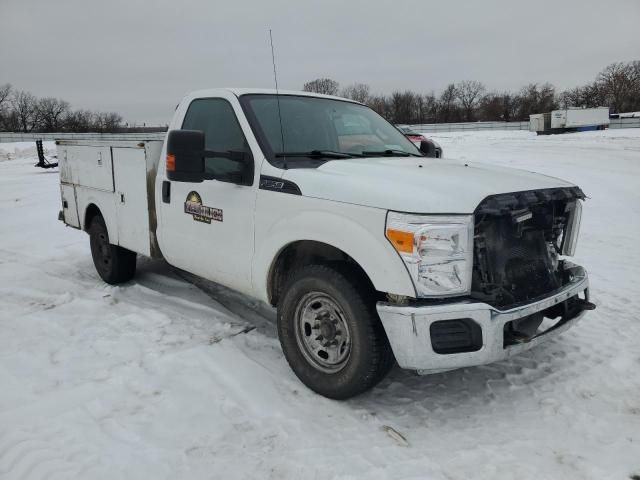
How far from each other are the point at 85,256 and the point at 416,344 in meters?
5.72

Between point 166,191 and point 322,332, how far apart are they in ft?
6.77

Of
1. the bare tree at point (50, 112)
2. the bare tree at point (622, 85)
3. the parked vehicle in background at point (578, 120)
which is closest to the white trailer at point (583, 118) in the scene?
the parked vehicle in background at point (578, 120)

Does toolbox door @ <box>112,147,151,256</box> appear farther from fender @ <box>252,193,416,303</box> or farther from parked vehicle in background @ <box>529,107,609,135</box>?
parked vehicle in background @ <box>529,107,609,135</box>

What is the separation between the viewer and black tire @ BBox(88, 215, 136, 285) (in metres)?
5.43

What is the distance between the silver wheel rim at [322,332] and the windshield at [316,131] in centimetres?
97

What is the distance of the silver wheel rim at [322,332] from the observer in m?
3.09

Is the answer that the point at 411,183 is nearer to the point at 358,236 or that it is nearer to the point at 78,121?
the point at 358,236

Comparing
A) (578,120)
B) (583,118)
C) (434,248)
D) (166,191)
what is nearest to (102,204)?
(166,191)

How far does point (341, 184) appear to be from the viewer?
3.00 metres

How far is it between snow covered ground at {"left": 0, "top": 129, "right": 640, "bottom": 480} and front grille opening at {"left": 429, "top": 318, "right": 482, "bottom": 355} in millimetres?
532

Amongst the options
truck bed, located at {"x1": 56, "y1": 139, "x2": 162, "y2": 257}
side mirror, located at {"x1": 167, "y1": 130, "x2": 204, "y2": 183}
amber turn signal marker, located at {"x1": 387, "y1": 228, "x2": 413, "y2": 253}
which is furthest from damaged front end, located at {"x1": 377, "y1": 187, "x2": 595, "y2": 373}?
truck bed, located at {"x1": 56, "y1": 139, "x2": 162, "y2": 257}

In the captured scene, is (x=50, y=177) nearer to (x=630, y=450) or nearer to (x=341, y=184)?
(x=341, y=184)

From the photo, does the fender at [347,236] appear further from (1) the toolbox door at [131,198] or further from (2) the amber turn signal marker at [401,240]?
(1) the toolbox door at [131,198]

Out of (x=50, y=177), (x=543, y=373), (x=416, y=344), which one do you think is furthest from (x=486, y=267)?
(x=50, y=177)
